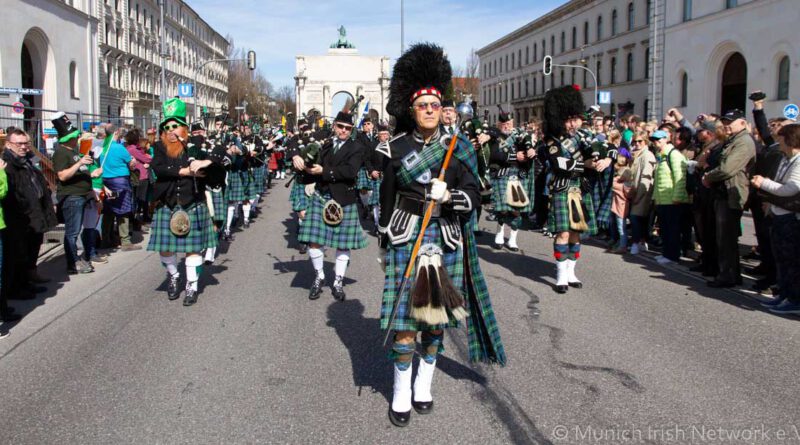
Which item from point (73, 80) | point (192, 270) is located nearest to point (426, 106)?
point (192, 270)

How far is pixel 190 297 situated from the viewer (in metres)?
6.86

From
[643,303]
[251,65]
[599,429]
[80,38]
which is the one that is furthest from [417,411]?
[80,38]

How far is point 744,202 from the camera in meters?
7.56

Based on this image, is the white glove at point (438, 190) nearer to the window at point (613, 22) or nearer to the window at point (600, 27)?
the window at point (613, 22)

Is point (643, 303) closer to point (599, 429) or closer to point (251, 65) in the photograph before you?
point (599, 429)

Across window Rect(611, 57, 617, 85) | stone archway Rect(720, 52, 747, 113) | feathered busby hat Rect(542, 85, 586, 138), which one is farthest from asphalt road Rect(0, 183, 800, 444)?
window Rect(611, 57, 617, 85)

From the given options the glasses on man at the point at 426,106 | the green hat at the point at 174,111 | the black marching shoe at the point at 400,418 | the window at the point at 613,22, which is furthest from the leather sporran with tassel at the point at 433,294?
the window at the point at 613,22

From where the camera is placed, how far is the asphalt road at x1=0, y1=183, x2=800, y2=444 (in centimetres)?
383

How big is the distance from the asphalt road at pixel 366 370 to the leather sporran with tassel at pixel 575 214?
696mm

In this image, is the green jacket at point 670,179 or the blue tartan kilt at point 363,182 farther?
the blue tartan kilt at point 363,182

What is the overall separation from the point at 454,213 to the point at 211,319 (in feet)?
10.3

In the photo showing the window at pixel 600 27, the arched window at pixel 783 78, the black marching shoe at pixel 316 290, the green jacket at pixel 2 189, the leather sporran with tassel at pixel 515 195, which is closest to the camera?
the green jacket at pixel 2 189

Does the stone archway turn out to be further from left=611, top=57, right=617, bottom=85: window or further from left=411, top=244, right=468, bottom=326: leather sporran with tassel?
left=411, top=244, right=468, bottom=326: leather sporran with tassel

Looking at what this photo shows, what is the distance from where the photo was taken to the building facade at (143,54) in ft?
158
